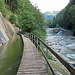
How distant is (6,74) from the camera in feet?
12.1

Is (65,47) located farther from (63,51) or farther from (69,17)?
(69,17)

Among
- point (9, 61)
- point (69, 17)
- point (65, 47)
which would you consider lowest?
point (65, 47)

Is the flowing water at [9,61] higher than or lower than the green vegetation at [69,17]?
lower

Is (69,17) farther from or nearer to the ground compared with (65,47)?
farther from the ground

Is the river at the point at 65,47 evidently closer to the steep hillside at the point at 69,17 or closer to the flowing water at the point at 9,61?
the flowing water at the point at 9,61

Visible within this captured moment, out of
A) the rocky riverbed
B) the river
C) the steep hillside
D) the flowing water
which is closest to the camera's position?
the flowing water

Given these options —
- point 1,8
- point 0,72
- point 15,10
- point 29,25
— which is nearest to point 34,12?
point 29,25

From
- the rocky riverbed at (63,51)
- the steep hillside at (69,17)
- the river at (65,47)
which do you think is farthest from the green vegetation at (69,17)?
the rocky riverbed at (63,51)

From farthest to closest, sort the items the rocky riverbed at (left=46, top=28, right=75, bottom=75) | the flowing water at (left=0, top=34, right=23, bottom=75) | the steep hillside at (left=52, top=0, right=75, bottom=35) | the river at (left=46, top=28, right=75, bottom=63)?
the steep hillside at (left=52, top=0, right=75, bottom=35) → the river at (left=46, top=28, right=75, bottom=63) → the rocky riverbed at (left=46, top=28, right=75, bottom=75) → the flowing water at (left=0, top=34, right=23, bottom=75)

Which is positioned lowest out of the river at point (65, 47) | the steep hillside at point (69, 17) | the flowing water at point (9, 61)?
the river at point (65, 47)

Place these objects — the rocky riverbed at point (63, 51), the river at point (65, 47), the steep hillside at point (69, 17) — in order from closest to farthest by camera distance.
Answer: the rocky riverbed at point (63, 51) → the river at point (65, 47) → the steep hillside at point (69, 17)

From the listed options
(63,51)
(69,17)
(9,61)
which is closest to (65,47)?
(63,51)

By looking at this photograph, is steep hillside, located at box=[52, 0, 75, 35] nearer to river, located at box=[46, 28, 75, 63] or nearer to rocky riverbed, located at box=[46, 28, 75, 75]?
river, located at box=[46, 28, 75, 63]

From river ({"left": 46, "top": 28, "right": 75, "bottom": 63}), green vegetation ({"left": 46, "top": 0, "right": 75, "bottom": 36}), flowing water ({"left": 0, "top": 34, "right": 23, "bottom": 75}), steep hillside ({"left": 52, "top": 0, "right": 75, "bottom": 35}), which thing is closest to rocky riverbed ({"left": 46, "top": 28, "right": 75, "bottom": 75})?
river ({"left": 46, "top": 28, "right": 75, "bottom": 63})
